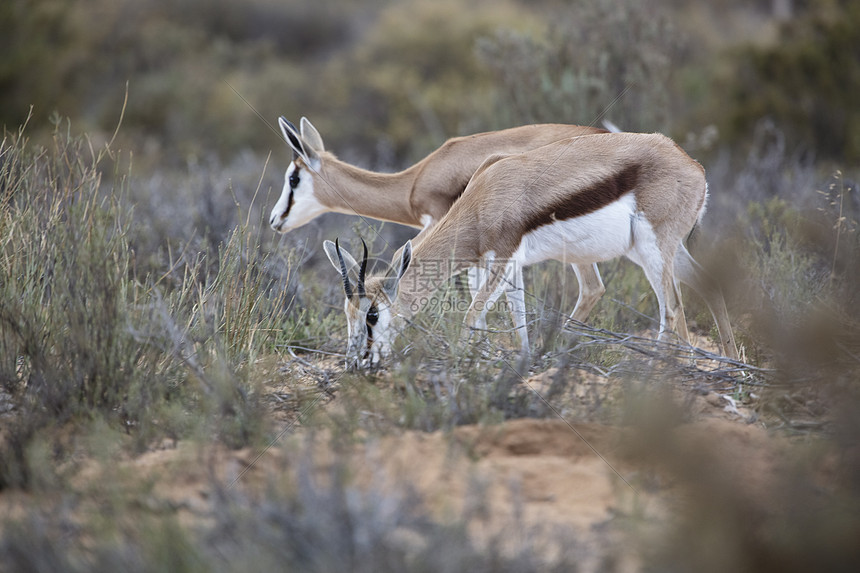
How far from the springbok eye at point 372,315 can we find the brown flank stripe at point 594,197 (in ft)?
4.02

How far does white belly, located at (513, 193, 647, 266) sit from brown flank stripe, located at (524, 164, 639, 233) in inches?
1.4

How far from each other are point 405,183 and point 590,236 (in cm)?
208

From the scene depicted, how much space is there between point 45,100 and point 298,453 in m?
13.7

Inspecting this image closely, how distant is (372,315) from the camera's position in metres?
4.77

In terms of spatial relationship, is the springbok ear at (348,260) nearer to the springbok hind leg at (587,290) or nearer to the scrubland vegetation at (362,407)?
the scrubland vegetation at (362,407)

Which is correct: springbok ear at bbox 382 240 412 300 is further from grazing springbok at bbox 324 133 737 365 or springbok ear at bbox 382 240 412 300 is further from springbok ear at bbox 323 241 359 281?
springbok ear at bbox 323 241 359 281

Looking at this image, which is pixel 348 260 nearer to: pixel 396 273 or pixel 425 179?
pixel 396 273

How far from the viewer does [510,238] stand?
5191mm

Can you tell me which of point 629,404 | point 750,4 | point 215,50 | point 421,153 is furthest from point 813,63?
point 750,4

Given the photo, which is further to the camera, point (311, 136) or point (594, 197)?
point (311, 136)

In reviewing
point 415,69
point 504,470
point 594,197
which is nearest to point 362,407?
point 504,470

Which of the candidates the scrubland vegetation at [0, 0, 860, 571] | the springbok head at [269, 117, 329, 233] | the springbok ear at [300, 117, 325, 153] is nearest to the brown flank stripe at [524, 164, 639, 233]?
the scrubland vegetation at [0, 0, 860, 571]

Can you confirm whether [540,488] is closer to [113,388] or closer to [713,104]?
[113,388]

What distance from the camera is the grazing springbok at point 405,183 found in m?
6.31
